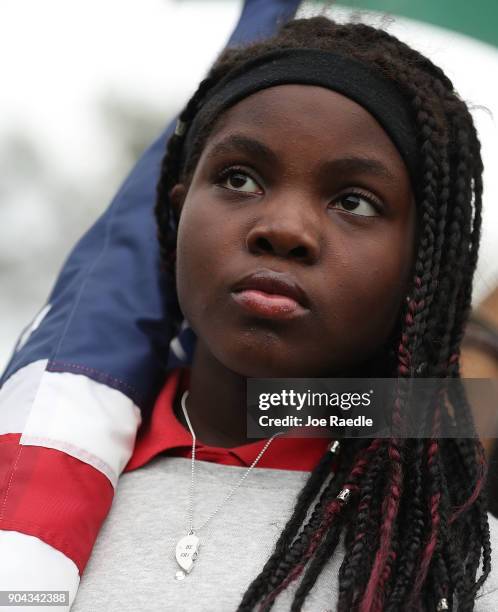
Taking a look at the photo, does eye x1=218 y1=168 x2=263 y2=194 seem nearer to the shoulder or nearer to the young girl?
the young girl

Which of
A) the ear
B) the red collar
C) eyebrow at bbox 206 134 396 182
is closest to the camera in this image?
eyebrow at bbox 206 134 396 182

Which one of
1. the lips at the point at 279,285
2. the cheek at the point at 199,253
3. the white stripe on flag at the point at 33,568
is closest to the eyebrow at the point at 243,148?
the cheek at the point at 199,253

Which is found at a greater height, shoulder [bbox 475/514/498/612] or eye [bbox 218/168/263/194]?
eye [bbox 218/168/263/194]

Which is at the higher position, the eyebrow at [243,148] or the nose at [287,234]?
the eyebrow at [243,148]

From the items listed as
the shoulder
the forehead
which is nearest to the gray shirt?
the shoulder

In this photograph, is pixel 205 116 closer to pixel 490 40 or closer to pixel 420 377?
pixel 420 377

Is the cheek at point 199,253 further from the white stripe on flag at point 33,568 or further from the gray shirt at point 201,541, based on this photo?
the white stripe on flag at point 33,568

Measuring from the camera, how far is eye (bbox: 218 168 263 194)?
1572 millimetres

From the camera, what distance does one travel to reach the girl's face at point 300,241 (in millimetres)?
1455

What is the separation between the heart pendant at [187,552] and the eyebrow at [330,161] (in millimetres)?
647

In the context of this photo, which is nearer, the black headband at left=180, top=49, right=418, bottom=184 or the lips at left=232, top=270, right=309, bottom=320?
the lips at left=232, top=270, right=309, bottom=320

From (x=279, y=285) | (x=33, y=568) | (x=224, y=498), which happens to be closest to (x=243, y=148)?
(x=279, y=285)

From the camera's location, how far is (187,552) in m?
1.45

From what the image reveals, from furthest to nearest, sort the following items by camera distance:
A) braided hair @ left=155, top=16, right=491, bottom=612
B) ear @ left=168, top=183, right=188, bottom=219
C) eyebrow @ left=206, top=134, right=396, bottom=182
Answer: ear @ left=168, top=183, right=188, bottom=219 → eyebrow @ left=206, top=134, right=396, bottom=182 → braided hair @ left=155, top=16, right=491, bottom=612
